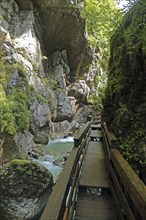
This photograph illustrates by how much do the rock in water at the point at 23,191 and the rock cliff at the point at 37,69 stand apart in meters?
3.25

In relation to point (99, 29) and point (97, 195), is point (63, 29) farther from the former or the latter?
point (97, 195)

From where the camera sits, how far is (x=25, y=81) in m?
13.3

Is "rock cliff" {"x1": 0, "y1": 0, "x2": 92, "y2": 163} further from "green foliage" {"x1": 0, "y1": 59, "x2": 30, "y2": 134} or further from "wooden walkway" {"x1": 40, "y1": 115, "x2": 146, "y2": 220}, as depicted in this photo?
"wooden walkway" {"x1": 40, "y1": 115, "x2": 146, "y2": 220}

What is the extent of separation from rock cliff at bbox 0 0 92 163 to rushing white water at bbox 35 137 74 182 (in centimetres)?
82

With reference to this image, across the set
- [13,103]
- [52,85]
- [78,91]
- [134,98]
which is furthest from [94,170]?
[78,91]

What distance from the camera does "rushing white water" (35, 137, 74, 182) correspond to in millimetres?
10106

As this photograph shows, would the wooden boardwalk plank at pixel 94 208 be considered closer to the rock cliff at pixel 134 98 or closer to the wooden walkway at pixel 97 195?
the wooden walkway at pixel 97 195

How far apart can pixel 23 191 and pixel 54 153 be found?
6496 millimetres

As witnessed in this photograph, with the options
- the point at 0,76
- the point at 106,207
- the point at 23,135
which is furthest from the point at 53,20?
the point at 106,207

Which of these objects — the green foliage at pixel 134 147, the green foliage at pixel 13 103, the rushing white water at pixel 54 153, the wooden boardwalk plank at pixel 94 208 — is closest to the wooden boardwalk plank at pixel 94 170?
the wooden boardwalk plank at pixel 94 208

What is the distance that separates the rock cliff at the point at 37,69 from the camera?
11.1 meters

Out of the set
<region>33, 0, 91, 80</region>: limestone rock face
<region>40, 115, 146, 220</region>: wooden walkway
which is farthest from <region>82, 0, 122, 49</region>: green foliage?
<region>40, 115, 146, 220</region>: wooden walkway

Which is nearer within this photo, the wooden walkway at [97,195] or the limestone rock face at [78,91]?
the wooden walkway at [97,195]

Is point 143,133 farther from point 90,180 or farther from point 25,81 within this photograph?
point 25,81
